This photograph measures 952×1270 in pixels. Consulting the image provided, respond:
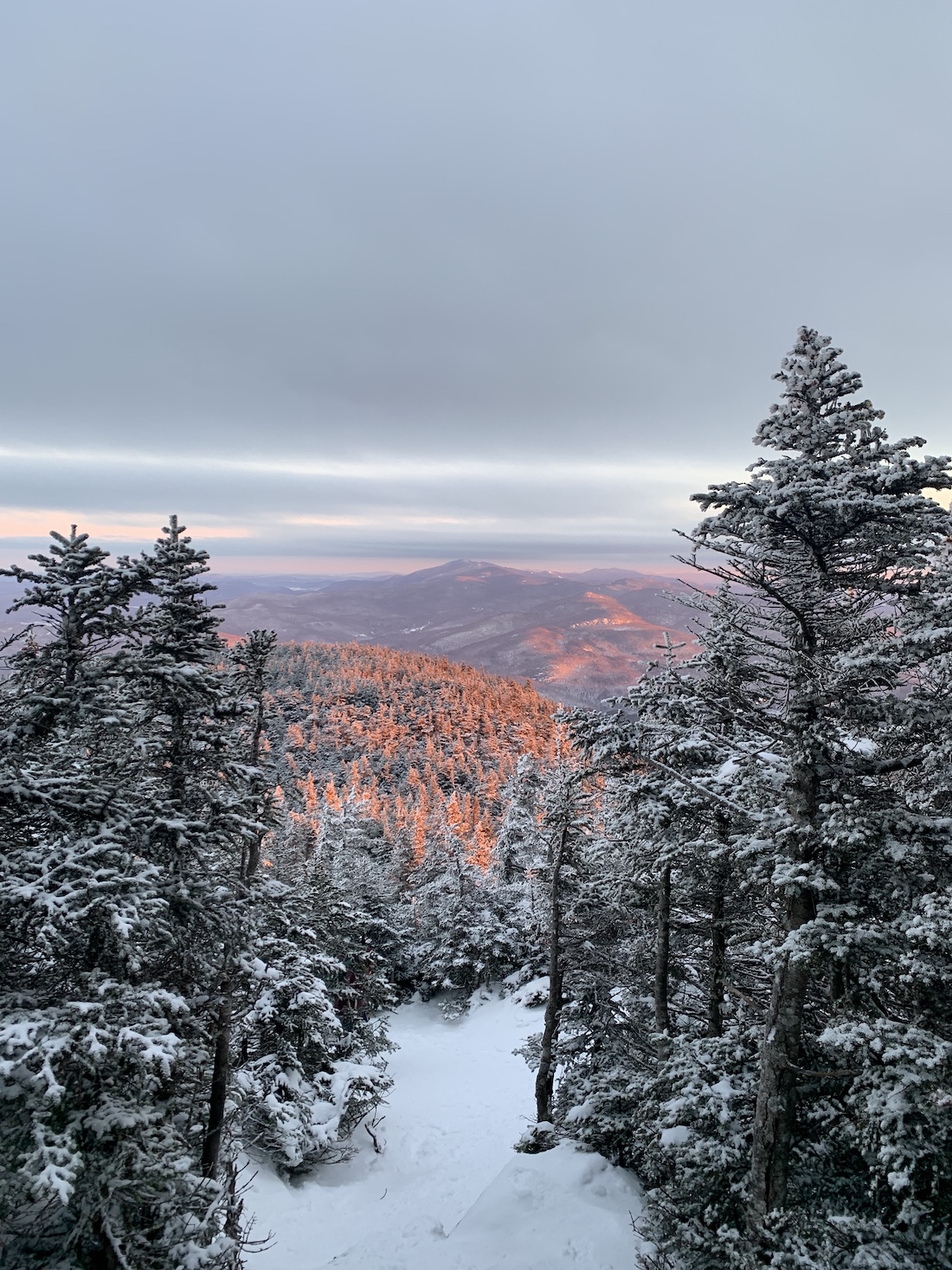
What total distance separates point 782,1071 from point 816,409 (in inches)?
311

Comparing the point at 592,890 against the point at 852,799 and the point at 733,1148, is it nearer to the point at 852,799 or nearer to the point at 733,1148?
the point at 733,1148

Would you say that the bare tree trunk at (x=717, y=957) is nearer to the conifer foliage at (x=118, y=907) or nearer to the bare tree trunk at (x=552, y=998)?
the bare tree trunk at (x=552, y=998)

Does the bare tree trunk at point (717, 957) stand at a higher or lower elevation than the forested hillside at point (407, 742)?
higher

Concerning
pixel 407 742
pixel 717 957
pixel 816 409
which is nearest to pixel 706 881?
pixel 717 957

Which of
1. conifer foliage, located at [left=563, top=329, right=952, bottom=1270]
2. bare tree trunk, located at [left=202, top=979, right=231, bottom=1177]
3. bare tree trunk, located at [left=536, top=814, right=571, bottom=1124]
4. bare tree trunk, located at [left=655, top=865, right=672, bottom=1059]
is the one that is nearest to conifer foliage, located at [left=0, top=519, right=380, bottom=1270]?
bare tree trunk, located at [left=202, top=979, right=231, bottom=1177]

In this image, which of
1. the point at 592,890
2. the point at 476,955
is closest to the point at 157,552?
the point at 592,890

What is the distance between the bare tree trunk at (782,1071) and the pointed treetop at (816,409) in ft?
12.8

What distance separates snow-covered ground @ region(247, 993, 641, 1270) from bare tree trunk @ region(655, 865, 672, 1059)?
2514 mm

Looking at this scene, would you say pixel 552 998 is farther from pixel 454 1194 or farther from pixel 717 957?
pixel 454 1194

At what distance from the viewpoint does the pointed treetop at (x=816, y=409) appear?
713 centimetres

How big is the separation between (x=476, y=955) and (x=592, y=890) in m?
20.0

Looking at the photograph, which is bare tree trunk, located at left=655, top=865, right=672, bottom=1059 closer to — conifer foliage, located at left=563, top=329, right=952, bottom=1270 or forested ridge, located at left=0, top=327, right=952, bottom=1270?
forested ridge, located at left=0, top=327, right=952, bottom=1270

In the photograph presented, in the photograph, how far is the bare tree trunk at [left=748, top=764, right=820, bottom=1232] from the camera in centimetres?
682

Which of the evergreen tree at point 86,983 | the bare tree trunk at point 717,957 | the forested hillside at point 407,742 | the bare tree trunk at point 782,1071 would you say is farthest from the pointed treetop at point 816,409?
the forested hillside at point 407,742
